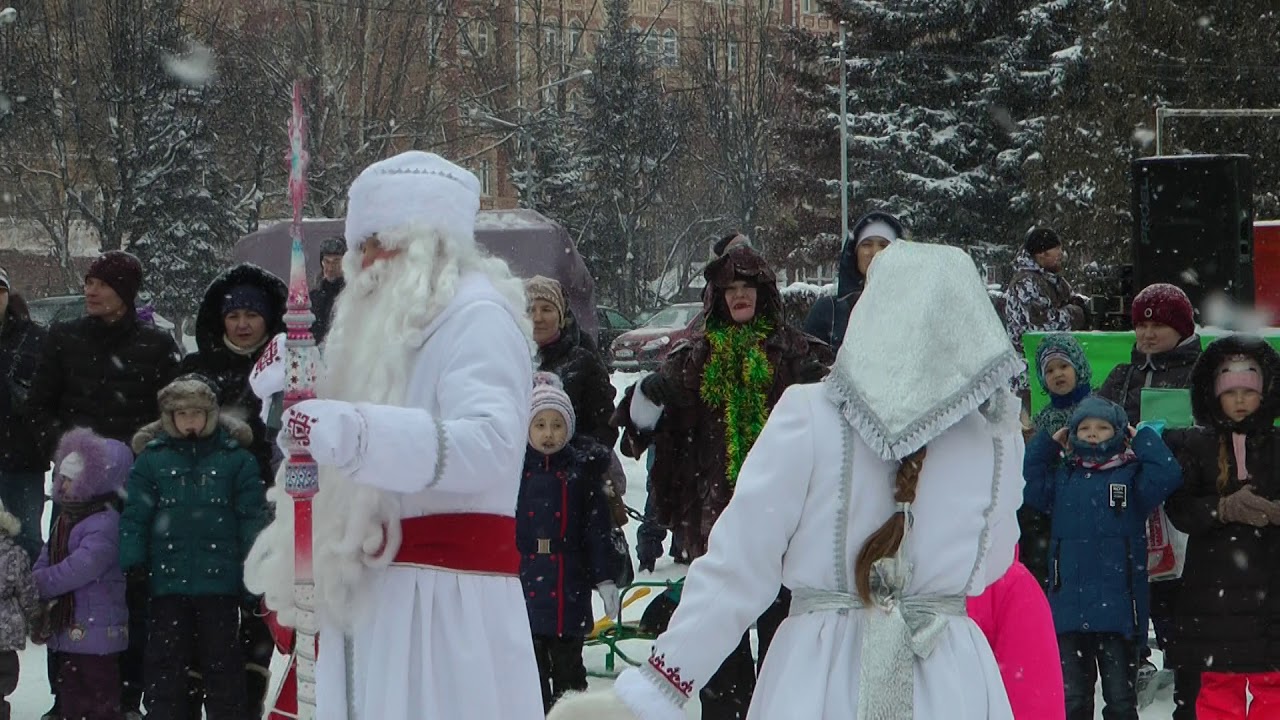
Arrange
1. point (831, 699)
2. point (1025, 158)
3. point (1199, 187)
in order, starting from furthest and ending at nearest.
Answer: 1. point (1025, 158)
2. point (1199, 187)
3. point (831, 699)

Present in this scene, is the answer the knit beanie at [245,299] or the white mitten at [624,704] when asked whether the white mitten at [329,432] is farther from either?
the knit beanie at [245,299]

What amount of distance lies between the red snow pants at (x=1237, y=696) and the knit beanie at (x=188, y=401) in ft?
12.4

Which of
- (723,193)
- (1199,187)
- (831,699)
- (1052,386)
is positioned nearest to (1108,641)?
(1052,386)

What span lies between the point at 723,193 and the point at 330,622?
153ft

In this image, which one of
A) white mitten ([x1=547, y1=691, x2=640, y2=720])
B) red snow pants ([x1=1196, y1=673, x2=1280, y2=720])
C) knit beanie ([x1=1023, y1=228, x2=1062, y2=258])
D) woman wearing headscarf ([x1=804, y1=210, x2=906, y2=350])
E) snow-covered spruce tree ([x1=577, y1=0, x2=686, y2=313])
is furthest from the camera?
snow-covered spruce tree ([x1=577, y1=0, x2=686, y2=313])

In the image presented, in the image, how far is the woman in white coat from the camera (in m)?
3.04

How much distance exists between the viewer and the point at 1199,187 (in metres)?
11.1

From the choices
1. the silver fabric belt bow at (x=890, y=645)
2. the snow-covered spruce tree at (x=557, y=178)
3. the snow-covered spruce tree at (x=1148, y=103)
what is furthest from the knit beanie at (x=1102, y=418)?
the snow-covered spruce tree at (x=557, y=178)

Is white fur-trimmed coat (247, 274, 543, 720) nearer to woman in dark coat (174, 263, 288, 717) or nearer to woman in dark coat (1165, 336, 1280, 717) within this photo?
woman in dark coat (174, 263, 288, 717)

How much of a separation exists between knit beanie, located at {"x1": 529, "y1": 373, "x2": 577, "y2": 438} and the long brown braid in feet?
12.3

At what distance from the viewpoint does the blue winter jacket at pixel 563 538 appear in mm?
6750

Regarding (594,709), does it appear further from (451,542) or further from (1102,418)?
(1102,418)

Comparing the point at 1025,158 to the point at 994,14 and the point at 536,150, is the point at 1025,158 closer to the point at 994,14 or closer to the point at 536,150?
the point at 994,14

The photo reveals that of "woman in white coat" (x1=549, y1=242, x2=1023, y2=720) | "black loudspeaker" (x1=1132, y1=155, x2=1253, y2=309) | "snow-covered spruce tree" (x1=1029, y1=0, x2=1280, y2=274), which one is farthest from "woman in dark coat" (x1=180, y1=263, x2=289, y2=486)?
"snow-covered spruce tree" (x1=1029, y1=0, x2=1280, y2=274)
